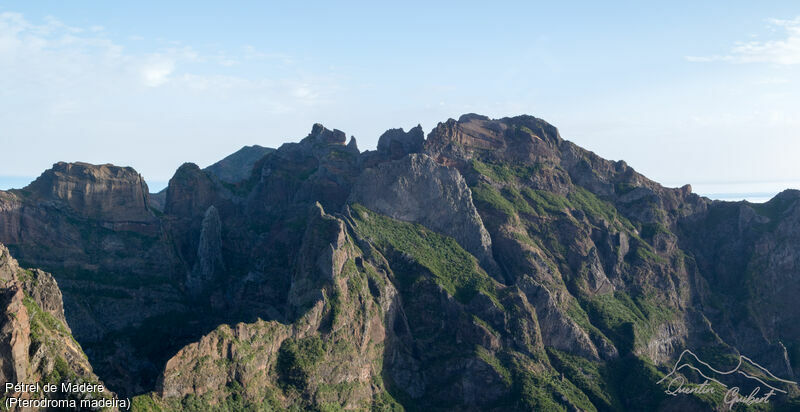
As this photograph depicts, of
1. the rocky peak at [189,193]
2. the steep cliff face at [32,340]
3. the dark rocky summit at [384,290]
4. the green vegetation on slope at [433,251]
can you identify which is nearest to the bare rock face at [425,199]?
the dark rocky summit at [384,290]

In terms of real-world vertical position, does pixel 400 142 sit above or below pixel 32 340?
above

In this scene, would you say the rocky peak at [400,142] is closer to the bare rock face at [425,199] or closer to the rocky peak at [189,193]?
the bare rock face at [425,199]

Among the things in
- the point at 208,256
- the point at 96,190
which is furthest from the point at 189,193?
the point at 96,190

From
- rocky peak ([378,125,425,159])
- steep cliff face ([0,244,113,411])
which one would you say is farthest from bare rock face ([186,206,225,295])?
steep cliff face ([0,244,113,411])

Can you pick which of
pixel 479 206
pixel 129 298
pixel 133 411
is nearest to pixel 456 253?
pixel 479 206

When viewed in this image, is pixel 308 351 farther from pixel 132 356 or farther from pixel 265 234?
pixel 265 234

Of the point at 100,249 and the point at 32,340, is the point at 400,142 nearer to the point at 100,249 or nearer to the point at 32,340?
the point at 100,249
